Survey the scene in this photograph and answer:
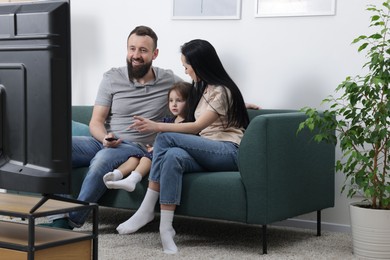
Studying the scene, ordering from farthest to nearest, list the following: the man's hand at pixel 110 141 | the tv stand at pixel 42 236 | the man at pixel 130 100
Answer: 1. the man at pixel 130 100
2. the man's hand at pixel 110 141
3. the tv stand at pixel 42 236

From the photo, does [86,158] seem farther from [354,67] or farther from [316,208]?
[354,67]

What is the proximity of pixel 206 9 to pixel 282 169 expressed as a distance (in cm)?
123

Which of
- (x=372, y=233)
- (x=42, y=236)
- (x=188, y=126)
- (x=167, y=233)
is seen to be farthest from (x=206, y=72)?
(x=42, y=236)

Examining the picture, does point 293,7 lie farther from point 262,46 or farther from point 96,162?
point 96,162

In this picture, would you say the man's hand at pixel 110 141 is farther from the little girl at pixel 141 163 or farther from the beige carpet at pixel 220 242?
the beige carpet at pixel 220 242

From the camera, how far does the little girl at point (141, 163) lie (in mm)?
3381

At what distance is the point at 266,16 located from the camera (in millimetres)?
3941

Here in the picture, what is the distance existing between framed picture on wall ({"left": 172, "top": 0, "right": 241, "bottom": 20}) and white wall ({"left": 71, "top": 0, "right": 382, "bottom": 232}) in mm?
32

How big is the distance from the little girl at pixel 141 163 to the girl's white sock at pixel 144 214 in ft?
0.33

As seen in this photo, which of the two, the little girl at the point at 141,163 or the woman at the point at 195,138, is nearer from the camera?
the woman at the point at 195,138

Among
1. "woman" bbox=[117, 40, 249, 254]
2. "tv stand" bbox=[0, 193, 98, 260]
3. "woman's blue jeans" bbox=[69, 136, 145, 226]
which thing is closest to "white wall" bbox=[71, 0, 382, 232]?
"woman" bbox=[117, 40, 249, 254]

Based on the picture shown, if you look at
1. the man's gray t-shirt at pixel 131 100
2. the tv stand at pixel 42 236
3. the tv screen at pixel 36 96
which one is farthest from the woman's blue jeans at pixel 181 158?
the tv screen at pixel 36 96

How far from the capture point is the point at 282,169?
3301mm

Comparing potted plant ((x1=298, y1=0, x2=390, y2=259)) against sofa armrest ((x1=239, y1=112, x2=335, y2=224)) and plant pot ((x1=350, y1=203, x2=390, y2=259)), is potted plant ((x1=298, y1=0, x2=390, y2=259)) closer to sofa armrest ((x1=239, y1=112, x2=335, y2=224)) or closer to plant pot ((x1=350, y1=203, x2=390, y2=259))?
plant pot ((x1=350, y1=203, x2=390, y2=259))
